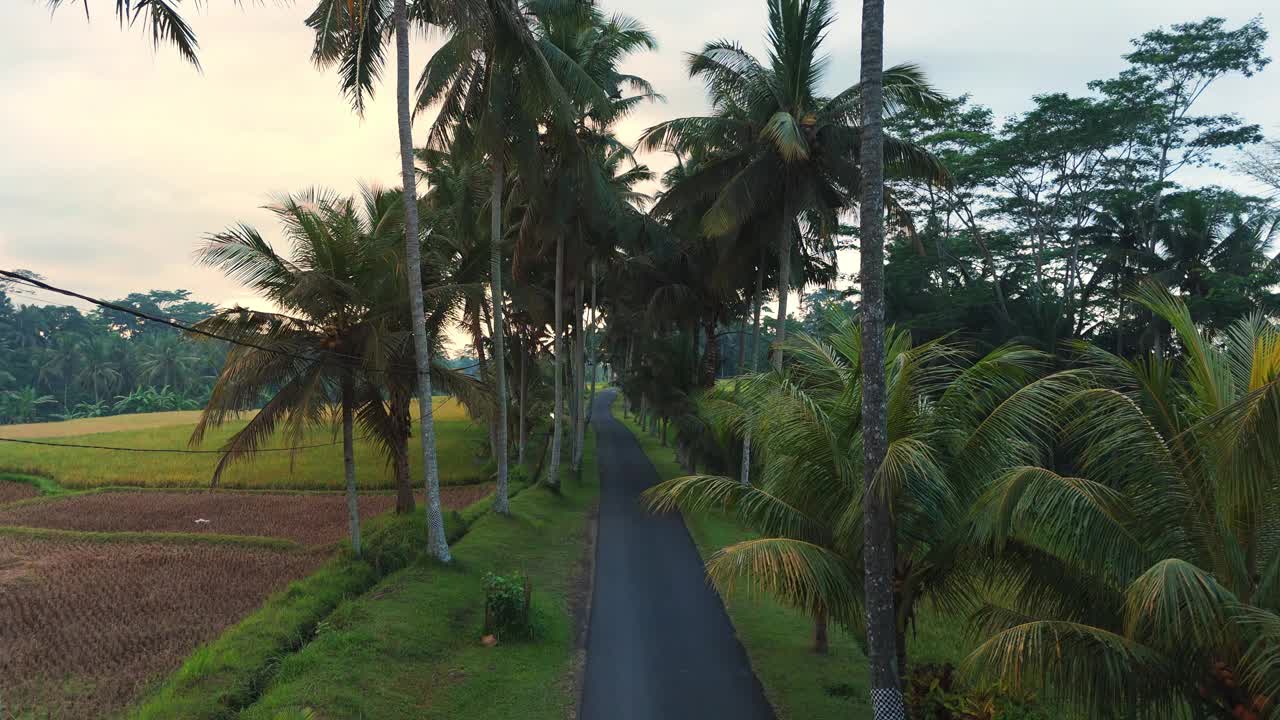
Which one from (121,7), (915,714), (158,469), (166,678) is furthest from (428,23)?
(158,469)

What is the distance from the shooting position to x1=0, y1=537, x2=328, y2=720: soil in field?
8758 millimetres

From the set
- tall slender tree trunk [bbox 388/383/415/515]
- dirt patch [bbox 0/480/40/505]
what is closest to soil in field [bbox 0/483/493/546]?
tall slender tree trunk [bbox 388/383/415/515]

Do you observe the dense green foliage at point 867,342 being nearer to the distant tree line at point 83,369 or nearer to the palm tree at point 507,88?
the palm tree at point 507,88

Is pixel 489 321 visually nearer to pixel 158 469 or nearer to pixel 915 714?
pixel 158 469

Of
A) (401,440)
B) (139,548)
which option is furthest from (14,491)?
(401,440)

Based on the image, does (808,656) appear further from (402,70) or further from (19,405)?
(19,405)

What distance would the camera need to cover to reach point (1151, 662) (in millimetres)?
5184

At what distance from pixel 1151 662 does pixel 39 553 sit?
2071 centimetres

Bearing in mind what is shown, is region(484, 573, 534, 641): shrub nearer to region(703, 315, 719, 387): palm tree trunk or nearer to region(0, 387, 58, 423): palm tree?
region(703, 315, 719, 387): palm tree trunk

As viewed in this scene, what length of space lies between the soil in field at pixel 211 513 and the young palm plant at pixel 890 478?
1343 cm

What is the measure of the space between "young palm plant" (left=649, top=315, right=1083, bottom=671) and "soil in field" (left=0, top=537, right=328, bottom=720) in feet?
25.3

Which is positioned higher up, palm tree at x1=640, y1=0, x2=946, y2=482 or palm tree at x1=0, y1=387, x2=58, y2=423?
palm tree at x1=640, y1=0, x2=946, y2=482

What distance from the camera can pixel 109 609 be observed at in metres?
11.8

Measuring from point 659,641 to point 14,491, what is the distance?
26.7m
